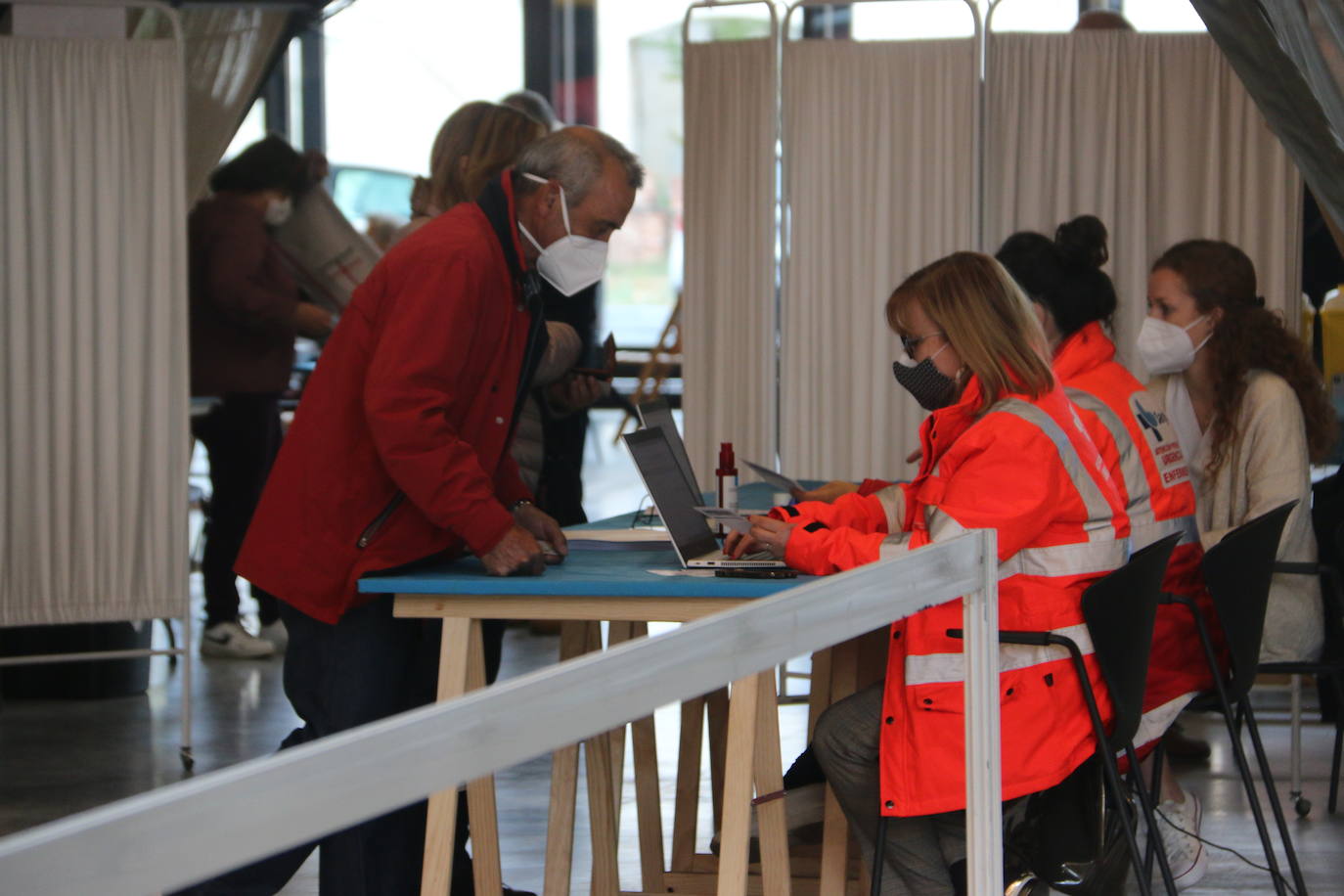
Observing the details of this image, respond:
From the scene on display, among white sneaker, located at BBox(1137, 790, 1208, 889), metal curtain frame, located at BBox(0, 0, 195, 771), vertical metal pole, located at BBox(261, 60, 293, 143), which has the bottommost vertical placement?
white sneaker, located at BBox(1137, 790, 1208, 889)

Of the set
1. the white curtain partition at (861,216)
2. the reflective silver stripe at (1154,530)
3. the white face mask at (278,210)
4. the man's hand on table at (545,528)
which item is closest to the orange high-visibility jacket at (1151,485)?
the reflective silver stripe at (1154,530)

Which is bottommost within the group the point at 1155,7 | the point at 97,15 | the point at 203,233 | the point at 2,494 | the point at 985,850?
the point at 985,850

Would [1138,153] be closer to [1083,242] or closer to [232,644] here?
[1083,242]

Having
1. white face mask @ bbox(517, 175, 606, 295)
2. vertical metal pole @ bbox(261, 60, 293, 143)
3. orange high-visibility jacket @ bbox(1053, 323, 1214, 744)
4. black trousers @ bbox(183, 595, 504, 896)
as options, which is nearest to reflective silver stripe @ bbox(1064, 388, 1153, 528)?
orange high-visibility jacket @ bbox(1053, 323, 1214, 744)

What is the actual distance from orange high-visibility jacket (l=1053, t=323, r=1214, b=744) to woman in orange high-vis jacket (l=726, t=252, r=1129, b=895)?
0.75ft

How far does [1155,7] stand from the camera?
800cm

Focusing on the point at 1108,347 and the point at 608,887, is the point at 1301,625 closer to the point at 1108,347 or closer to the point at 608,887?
the point at 1108,347

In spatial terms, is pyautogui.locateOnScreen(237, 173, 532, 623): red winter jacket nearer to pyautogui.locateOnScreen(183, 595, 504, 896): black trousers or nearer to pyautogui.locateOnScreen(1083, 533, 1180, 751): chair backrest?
pyautogui.locateOnScreen(183, 595, 504, 896): black trousers

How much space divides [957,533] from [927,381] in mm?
354

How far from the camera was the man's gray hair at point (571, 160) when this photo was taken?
2.49 m

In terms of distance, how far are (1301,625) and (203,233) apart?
3542 mm

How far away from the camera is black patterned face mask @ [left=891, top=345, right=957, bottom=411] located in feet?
8.29

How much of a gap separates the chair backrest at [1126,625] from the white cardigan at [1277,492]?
3.02 ft

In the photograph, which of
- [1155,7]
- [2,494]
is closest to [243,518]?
[2,494]
